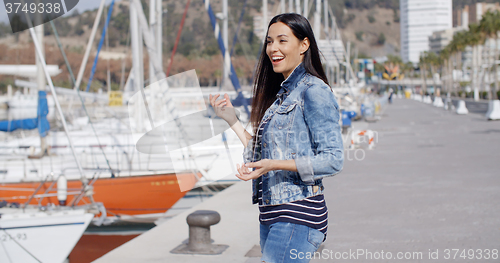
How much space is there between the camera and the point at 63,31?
416 ft

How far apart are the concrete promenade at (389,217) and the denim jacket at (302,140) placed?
2.82 metres

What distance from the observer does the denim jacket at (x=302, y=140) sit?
7.64 ft

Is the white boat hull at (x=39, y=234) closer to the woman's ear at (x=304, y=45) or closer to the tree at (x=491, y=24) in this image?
the woman's ear at (x=304, y=45)

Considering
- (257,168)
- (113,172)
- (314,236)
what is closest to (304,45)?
(257,168)

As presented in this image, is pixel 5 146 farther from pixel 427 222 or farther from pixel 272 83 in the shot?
pixel 272 83

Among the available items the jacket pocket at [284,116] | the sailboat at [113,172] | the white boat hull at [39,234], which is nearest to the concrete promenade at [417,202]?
the sailboat at [113,172]

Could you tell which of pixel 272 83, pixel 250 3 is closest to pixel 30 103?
pixel 272 83

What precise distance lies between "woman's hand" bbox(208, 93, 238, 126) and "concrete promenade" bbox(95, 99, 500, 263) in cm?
265

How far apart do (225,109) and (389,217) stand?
177 inches

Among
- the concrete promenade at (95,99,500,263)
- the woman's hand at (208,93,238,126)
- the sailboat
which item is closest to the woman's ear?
the woman's hand at (208,93,238,126)

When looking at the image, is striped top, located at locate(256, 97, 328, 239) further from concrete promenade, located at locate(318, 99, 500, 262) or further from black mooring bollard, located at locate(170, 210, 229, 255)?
black mooring bollard, located at locate(170, 210, 229, 255)

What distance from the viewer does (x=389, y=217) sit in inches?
263

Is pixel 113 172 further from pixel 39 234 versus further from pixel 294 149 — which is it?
pixel 294 149

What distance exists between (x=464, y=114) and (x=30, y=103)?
84.2 ft
